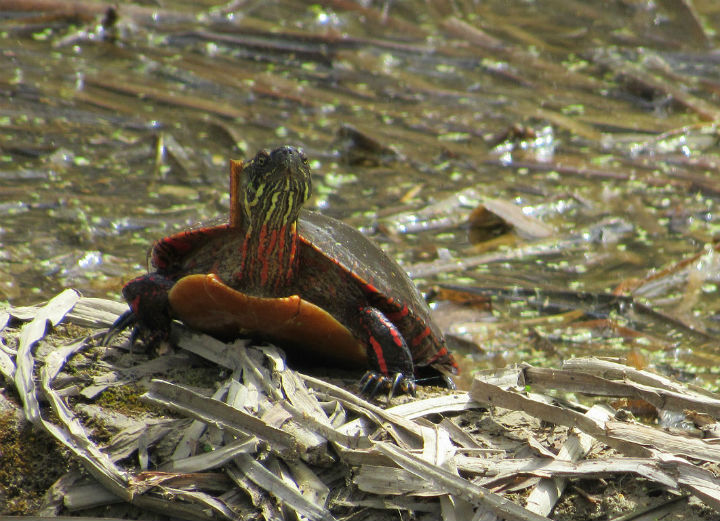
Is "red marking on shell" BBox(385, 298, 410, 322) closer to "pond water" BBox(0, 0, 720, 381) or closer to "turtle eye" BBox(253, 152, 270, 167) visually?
"turtle eye" BBox(253, 152, 270, 167)

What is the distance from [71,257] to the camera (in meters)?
4.46

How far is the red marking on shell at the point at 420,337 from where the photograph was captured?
3.19m

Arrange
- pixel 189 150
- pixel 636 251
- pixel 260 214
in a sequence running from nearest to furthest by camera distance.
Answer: pixel 260 214, pixel 636 251, pixel 189 150

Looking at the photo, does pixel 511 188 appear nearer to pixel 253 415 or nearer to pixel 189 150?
pixel 189 150

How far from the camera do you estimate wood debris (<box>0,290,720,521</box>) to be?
2.25 metres

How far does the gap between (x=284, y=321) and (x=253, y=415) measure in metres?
0.49

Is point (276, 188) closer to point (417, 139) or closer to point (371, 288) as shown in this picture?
point (371, 288)

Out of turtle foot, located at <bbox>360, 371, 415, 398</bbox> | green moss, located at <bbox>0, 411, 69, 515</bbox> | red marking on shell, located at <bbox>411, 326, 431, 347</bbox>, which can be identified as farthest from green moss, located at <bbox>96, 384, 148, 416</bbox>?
red marking on shell, located at <bbox>411, 326, 431, 347</bbox>

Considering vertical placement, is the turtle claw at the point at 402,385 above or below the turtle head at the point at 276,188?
below

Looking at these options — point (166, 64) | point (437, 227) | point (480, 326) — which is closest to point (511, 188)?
point (437, 227)

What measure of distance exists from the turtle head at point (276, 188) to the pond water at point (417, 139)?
146cm

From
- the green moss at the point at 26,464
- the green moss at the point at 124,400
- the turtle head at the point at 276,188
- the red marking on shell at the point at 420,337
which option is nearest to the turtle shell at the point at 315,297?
the red marking on shell at the point at 420,337

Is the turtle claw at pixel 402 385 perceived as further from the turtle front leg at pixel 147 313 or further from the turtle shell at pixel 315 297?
the turtle front leg at pixel 147 313

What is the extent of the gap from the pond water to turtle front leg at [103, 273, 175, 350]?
4.19ft
